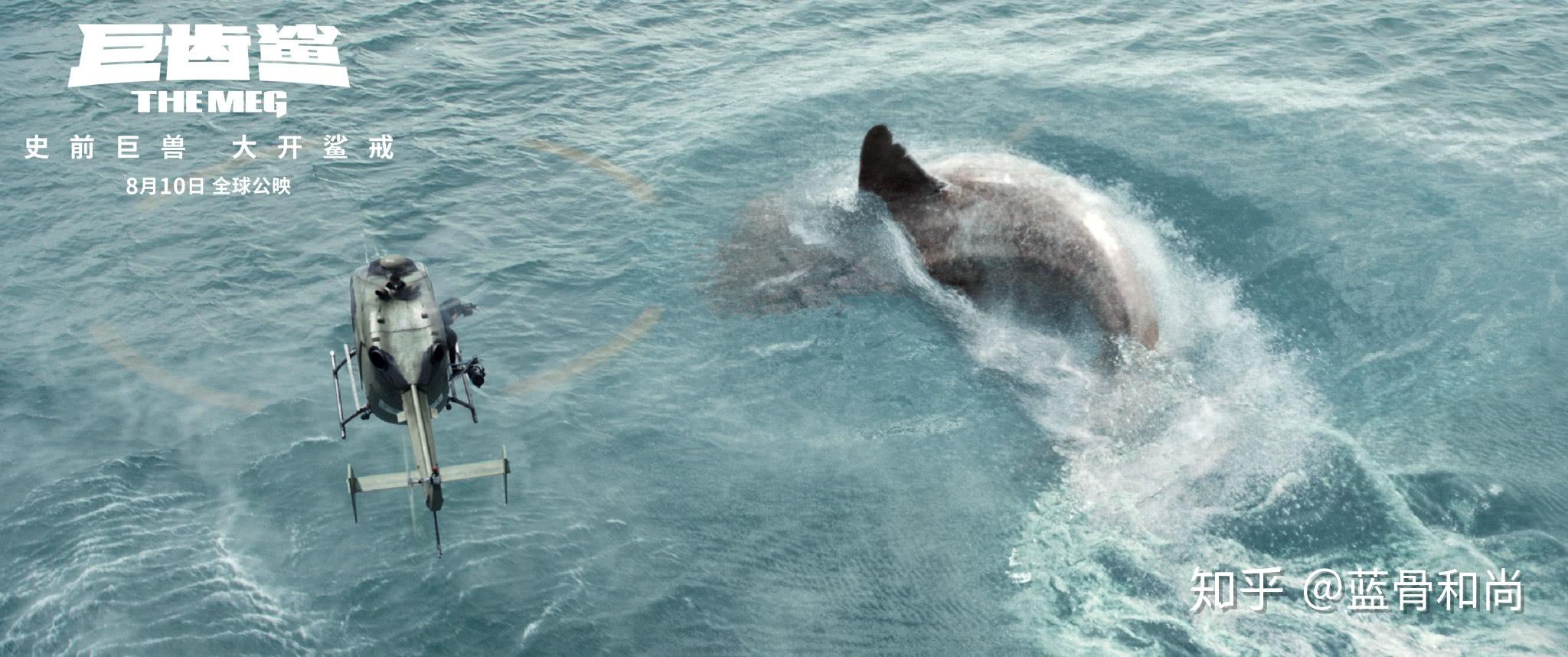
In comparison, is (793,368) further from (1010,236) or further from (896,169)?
(896,169)

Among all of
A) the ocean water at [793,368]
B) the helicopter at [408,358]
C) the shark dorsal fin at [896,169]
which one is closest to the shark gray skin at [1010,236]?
the shark dorsal fin at [896,169]

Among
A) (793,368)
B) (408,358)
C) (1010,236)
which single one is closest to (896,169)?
(1010,236)

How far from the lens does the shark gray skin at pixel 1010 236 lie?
3194 centimetres

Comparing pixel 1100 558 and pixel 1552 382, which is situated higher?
pixel 1552 382

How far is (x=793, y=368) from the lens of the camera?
1259 inches

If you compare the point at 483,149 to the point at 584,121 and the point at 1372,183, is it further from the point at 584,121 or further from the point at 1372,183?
the point at 1372,183

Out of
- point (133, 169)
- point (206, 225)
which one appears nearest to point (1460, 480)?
point (206, 225)

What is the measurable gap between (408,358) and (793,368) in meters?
11.1

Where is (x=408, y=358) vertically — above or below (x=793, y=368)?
above

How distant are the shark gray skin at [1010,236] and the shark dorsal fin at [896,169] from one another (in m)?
0.02

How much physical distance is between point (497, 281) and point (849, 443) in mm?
13421

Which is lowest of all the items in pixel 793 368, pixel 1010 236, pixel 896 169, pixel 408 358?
pixel 793 368

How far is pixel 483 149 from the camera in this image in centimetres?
4462

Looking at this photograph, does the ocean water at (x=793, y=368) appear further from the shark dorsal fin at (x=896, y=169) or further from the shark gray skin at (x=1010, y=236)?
the shark dorsal fin at (x=896, y=169)
